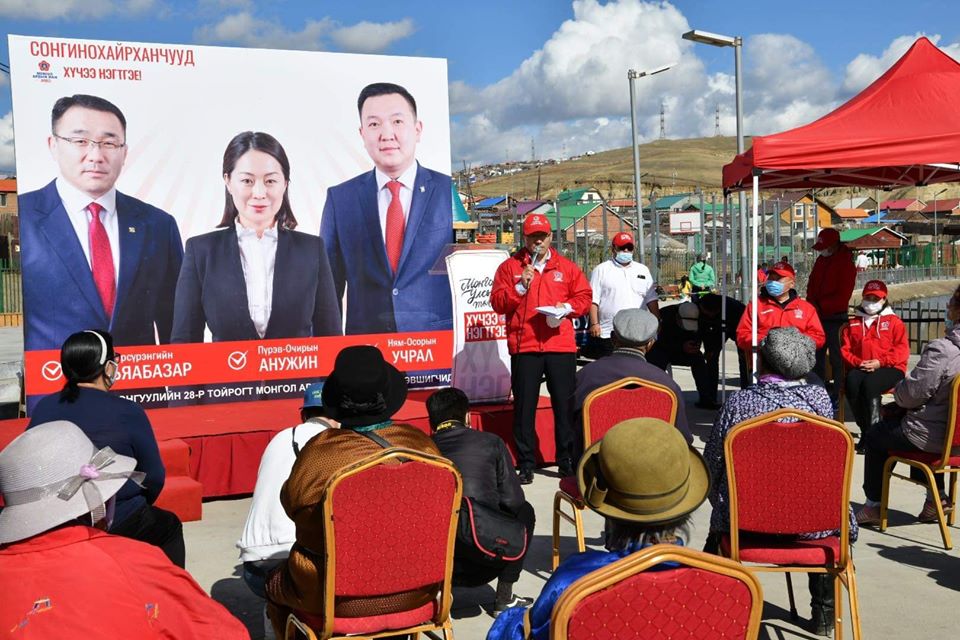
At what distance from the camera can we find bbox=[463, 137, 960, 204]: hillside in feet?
414

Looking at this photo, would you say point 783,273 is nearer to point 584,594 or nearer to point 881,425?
point 881,425

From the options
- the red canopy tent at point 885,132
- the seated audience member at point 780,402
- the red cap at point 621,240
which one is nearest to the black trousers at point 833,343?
the red canopy tent at point 885,132

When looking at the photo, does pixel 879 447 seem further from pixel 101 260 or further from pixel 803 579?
pixel 101 260

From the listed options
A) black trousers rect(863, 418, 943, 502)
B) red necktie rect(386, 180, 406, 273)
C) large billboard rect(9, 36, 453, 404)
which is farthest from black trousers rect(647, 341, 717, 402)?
black trousers rect(863, 418, 943, 502)

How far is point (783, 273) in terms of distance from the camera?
7.45m

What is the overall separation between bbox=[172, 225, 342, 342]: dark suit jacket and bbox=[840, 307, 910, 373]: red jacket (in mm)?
4039

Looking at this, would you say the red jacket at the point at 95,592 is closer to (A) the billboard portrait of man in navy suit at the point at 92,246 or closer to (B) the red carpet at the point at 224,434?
(B) the red carpet at the point at 224,434

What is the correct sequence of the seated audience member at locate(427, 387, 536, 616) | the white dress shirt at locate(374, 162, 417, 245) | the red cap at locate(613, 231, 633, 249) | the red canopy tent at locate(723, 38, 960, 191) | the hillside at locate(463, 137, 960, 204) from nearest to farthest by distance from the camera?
1. the seated audience member at locate(427, 387, 536, 616)
2. the red canopy tent at locate(723, 38, 960, 191)
3. the white dress shirt at locate(374, 162, 417, 245)
4. the red cap at locate(613, 231, 633, 249)
5. the hillside at locate(463, 137, 960, 204)

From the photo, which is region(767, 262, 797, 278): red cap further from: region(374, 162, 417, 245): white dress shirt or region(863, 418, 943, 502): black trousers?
region(374, 162, 417, 245): white dress shirt

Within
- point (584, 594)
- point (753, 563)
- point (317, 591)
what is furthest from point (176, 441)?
point (584, 594)

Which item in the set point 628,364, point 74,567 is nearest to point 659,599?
point 74,567

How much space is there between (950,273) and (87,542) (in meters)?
47.8

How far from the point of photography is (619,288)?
8.62 m

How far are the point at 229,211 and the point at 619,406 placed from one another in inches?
154
